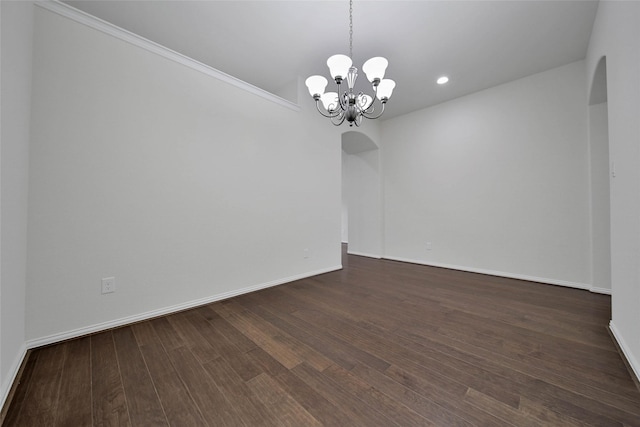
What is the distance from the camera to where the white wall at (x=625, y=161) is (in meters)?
1.38

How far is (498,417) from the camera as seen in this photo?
1113 mm

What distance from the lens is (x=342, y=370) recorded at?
1.45 meters

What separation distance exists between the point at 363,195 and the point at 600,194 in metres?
3.34

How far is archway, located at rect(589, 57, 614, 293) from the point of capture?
274 cm

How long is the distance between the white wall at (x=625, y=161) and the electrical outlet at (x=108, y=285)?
3.56 m

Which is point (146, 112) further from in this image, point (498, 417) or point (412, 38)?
point (498, 417)

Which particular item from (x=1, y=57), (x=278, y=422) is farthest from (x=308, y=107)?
(x=278, y=422)

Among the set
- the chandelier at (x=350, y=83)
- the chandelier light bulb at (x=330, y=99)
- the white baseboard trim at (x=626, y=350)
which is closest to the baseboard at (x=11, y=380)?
the chandelier at (x=350, y=83)

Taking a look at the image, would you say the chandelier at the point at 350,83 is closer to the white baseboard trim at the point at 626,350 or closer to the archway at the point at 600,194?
the white baseboard trim at the point at 626,350

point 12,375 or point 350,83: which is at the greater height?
point 350,83

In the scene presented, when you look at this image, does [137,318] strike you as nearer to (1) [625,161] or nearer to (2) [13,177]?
(2) [13,177]

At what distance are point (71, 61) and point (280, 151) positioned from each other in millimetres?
1951

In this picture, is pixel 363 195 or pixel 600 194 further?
pixel 363 195

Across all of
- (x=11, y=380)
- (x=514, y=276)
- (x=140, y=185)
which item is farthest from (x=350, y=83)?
(x=514, y=276)
